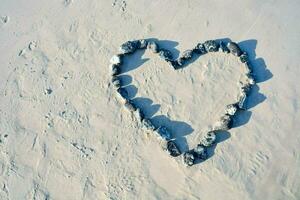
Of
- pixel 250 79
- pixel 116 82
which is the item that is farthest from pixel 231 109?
pixel 116 82

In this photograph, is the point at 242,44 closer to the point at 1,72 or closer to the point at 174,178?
the point at 174,178

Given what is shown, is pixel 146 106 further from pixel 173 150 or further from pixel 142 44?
pixel 142 44

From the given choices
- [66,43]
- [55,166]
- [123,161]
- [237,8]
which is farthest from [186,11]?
[55,166]

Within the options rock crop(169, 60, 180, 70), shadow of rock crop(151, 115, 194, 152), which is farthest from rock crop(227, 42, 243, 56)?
shadow of rock crop(151, 115, 194, 152)

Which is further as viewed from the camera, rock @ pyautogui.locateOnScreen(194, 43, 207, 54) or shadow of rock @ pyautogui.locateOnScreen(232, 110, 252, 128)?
rock @ pyautogui.locateOnScreen(194, 43, 207, 54)

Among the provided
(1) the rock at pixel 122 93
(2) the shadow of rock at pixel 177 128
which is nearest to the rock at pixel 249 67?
(2) the shadow of rock at pixel 177 128

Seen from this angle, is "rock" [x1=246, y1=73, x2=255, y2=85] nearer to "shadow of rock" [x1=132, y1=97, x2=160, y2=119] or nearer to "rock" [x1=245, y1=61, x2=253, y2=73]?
"rock" [x1=245, y1=61, x2=253, y2=73]
